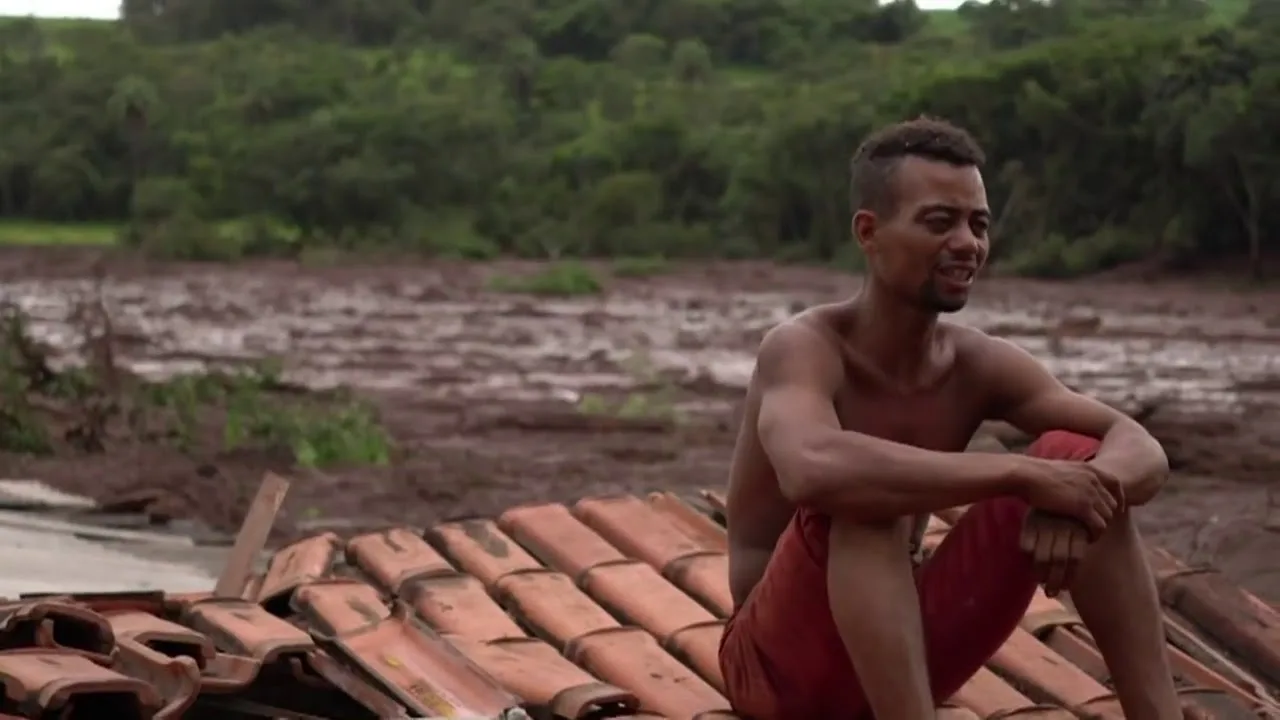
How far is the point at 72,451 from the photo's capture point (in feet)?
Result: 29.3

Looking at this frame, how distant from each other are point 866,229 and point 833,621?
1.81 ft

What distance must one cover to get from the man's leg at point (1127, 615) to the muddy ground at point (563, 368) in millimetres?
3361

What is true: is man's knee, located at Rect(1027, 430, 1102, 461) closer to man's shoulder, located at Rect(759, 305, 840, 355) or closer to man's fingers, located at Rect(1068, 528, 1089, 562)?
man's fingers, located at Rect(1068, 528, 1089, 562)

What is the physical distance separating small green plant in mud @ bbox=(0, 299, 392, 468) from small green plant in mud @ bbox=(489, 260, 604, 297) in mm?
12181

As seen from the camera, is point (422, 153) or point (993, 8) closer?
point (422, 153)

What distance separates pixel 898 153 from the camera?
2.76 meters

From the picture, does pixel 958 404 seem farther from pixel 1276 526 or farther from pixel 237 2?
pixel 237 2

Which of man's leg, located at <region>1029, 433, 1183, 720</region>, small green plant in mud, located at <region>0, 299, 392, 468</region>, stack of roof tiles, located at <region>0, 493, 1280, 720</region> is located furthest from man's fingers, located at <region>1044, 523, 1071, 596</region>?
small green plant in mud, located at <region>0, 299, 392, 468</region>

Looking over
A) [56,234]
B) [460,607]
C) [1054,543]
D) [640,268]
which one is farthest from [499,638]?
[56,234]

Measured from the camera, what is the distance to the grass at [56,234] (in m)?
32.4

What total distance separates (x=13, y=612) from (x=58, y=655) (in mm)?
141

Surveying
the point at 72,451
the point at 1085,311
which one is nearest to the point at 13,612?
the point at 72,451

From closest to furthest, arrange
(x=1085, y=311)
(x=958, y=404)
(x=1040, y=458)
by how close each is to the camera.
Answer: (x=1040, y=458)
(x=958, y=404)
(x=1085, y=311)

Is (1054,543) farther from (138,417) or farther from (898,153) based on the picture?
(138,417)
